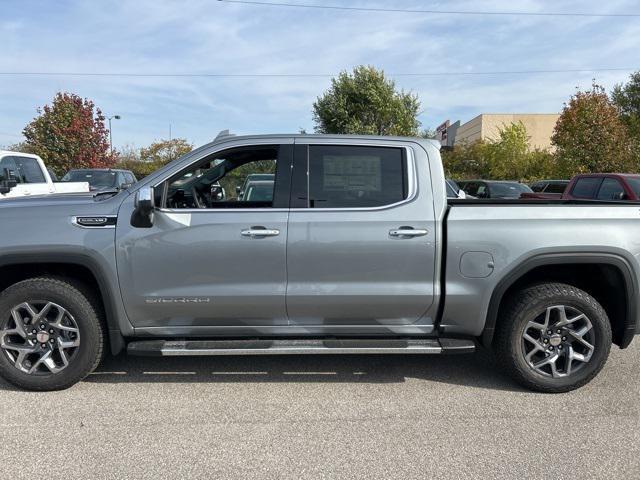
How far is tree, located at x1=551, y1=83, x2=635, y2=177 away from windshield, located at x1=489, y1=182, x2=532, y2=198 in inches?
316

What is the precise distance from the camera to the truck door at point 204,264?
362cm

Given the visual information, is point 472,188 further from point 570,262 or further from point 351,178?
point 351,178

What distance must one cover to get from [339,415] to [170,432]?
112 centimetres

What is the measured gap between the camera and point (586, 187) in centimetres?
1138

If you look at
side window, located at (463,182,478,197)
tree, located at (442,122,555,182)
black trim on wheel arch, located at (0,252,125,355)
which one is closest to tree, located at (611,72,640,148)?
tree, located at (442,122,555,182)

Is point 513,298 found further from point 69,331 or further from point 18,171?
point 18,171

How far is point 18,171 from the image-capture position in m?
8.96

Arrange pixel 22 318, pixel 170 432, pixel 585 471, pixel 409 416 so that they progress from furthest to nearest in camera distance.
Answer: pixel 22 318 → pixel 409 416 → pixel 170 432 → pixel 585 471

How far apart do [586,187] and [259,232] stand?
33.3ft

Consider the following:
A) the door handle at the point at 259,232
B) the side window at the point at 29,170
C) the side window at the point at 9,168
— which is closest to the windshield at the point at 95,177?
the side window at the point at 29,170

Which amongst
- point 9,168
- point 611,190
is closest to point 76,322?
point 9,168

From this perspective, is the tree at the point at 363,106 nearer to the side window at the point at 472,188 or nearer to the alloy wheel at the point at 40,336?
the side window at the point at 472,188

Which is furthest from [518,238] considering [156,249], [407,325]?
[156,249]

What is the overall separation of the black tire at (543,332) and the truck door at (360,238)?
626mm
